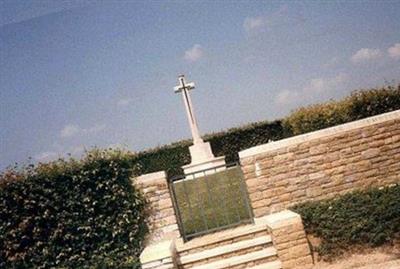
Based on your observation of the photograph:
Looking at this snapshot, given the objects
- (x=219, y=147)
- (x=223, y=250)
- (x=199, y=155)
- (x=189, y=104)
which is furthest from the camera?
(x=219, y=147)

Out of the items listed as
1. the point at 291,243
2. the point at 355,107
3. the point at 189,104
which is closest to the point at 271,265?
the point at 291,243

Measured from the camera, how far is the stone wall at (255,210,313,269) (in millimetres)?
6602

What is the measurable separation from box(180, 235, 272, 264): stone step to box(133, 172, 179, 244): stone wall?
773 mm

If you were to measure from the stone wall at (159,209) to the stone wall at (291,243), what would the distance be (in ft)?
6.96

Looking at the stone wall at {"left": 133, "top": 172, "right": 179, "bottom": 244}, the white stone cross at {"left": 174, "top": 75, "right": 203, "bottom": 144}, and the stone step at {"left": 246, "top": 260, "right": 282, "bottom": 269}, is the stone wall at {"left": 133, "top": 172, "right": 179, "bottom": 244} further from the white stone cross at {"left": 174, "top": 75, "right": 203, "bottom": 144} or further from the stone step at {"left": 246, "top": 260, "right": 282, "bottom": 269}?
the white stone cross at {"left": 174, "top": 75, "right": 203, "bottom": 144}

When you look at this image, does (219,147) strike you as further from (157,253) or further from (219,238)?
(157,253)

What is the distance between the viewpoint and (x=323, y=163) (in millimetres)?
8312

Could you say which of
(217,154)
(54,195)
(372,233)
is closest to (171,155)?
(217,154)

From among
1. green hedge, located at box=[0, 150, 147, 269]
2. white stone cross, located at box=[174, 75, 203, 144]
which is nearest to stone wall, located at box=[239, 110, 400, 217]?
green hedge, located at box=[0, 150, 147, 269]

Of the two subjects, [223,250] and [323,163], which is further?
[323,163]

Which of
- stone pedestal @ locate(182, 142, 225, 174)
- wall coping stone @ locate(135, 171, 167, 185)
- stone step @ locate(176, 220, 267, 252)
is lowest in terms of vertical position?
stone step @ locate(176, 220, 267, 252)

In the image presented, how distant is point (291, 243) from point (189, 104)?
12465mm

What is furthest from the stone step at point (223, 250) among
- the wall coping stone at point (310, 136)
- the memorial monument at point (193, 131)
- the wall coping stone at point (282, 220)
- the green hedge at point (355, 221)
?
the memorial monument at point (193, 131)

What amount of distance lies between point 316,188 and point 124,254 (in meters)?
4.18
